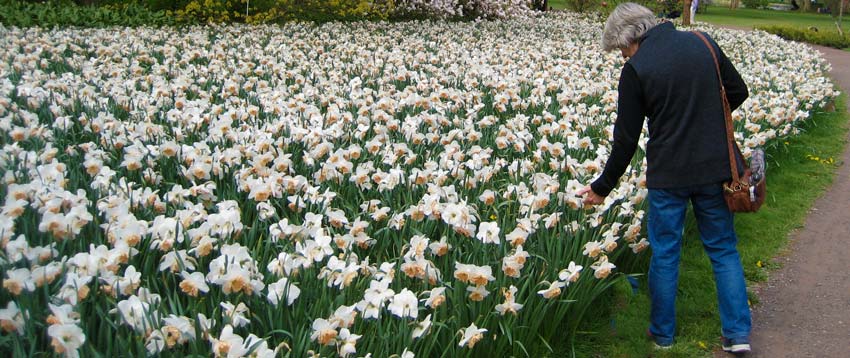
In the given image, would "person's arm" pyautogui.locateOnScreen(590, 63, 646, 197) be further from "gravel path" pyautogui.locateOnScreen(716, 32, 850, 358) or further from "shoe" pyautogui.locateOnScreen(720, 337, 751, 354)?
"gravel path" pyautogui.locateOnScreen(716, 32, 850, 358)

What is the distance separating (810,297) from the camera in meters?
3.93

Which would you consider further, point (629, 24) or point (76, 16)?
point (76, 16)

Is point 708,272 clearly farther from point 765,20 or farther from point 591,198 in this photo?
point 765,20

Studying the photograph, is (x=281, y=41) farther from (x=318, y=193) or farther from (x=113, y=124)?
(x=318, y=193)

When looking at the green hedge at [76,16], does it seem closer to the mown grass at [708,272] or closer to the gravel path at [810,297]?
the mown grass at [708,272]

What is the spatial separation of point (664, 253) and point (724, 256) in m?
0.27

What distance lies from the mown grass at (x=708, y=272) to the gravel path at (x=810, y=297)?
0.10 meters

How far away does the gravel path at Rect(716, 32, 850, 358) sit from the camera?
3.39m

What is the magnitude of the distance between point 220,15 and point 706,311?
1163 centimetres

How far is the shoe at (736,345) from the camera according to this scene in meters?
3.21

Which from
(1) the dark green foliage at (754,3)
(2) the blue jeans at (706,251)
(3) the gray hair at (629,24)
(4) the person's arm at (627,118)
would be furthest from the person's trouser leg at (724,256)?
(1) the dark green foliage at (754,3)

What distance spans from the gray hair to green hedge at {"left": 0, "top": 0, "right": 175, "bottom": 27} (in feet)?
32.6

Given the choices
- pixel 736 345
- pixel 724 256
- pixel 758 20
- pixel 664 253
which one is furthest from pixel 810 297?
pixel 758 20

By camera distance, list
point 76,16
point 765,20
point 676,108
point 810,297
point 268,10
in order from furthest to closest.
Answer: point 765,20 < point 268,10 < point 76,16 < point 810,297 < point 676,108
